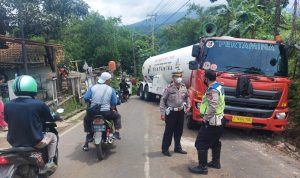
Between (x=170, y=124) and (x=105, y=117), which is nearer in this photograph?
(x=105, y=117)

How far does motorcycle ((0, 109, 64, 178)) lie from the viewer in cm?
503

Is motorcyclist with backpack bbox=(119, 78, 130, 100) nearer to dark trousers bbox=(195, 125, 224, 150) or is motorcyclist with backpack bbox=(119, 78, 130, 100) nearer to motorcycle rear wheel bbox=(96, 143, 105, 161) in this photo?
motorcycle rear wheel bbox=(96, 143, 105, 161)

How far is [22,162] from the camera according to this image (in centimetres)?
524

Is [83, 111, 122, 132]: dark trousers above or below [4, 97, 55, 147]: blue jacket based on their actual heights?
below

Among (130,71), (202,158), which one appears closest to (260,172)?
(202,158)

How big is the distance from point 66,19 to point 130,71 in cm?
1447

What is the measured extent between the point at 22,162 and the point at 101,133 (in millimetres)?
2732

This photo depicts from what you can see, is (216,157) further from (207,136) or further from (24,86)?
(24,86)

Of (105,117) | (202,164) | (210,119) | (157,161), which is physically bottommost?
(157,161)

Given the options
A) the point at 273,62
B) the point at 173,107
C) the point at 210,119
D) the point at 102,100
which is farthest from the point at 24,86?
the point at 273,62

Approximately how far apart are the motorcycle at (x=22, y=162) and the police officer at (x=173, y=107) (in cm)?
303

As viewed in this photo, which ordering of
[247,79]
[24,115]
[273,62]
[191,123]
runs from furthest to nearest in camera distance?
1. [191,123]
2. [273,62]
3. [247,79]
4. [24,115]

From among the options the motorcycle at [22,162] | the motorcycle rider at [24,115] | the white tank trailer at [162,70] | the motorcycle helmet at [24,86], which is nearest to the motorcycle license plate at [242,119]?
the white tank trailer at [162,70]

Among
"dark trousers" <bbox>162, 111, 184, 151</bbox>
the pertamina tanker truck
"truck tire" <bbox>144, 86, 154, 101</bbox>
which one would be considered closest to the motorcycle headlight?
the pertamina tanker truck
